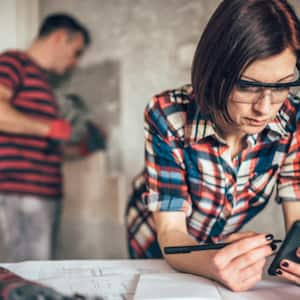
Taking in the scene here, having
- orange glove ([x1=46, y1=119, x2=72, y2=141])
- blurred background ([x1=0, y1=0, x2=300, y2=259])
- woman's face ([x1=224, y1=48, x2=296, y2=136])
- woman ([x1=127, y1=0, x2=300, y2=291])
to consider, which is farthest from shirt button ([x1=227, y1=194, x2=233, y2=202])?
orange glove ([x1=46, y1=119, x2=72, y2=141])

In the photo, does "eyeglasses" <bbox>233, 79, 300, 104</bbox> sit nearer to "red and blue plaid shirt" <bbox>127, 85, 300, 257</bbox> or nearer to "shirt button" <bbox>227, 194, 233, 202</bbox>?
"red and blue plaid shirt" <bbox>127, 85, 300, 257</bbox>

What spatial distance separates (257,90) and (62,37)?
46.0 inches

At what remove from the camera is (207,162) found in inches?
38.6

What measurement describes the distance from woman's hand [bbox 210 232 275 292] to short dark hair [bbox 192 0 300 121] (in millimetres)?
229

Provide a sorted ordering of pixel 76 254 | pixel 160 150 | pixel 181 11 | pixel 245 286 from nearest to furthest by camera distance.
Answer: pixel 245 286
pixel 160 150
pixel 181 11
pixel 76 254

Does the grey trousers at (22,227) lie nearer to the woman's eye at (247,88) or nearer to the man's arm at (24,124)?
the man's arm at (24,124)

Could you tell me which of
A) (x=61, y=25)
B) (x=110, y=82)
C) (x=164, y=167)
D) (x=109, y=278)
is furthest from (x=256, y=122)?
(x=61, y=25)

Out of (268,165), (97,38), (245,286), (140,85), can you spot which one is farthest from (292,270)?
(97,38)

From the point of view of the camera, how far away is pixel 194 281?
0.85 m

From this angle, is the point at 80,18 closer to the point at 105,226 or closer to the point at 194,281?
the point at 105,226

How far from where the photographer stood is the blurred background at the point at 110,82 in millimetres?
1824

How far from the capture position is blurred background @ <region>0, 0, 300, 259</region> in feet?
5.98

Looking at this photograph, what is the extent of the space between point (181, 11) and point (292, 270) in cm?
122

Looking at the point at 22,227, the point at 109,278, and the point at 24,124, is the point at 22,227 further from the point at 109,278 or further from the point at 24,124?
the point at 109,278
